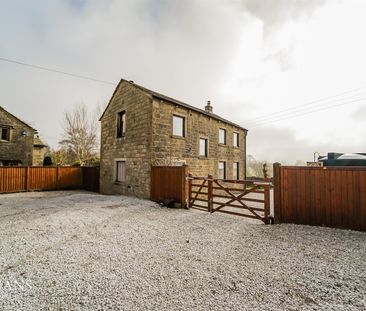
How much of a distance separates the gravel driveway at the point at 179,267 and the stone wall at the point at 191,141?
18.8 ft

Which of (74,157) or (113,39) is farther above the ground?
(113,39)

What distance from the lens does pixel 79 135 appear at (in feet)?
89.3

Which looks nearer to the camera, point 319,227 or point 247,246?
point 247,246

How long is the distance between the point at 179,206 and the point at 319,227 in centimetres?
530

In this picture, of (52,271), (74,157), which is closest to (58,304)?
(52,271)

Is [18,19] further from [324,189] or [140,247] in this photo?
[324,189]

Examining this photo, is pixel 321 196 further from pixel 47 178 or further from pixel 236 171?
pixel 47 178

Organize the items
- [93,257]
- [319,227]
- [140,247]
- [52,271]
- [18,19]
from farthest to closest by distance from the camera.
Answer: [18,19] < [319,227] < [140,247] < [93,257] < [52,271]

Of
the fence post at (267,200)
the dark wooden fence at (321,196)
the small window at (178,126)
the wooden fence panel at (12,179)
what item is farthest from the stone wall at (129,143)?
the dark wooden fence at (321,196)

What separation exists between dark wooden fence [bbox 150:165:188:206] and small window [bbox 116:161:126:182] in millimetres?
3138

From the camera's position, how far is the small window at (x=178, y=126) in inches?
459

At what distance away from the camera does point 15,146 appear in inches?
769

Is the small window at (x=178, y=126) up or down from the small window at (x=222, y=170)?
up

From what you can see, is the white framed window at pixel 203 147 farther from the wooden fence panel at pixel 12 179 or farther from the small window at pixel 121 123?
the wooden fence panel at pixel 12 179
